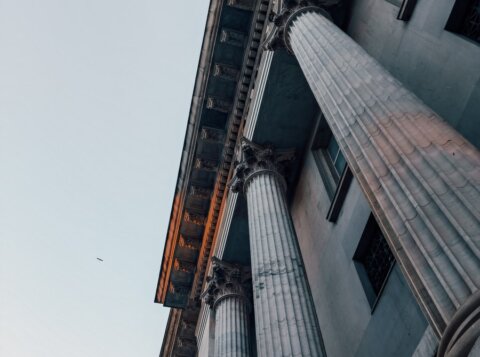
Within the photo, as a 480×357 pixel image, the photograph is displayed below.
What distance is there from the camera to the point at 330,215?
19.0m

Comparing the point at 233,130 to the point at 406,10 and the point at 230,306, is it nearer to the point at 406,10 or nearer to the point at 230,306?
the point at 230,306

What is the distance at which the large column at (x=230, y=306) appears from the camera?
21.0 meters

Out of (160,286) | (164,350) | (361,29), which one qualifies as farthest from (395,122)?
(164,350)

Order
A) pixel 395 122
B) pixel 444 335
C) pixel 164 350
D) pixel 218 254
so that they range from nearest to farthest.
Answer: pixel 444 335 < pixel 395 122 < pixel 218 254 < pixel 164 350

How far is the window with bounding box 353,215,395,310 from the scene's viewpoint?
50.7 ft

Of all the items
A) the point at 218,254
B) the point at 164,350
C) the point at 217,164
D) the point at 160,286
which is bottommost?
the point at 164,350

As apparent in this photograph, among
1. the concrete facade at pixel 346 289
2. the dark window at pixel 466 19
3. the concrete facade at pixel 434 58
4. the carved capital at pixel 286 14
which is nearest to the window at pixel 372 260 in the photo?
the concrete facade at pixel 346 289

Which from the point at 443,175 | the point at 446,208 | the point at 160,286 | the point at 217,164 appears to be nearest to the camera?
the point at 446,208

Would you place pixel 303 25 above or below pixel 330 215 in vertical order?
above

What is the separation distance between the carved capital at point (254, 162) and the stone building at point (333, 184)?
8 cm

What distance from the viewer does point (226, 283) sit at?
83.0 feet

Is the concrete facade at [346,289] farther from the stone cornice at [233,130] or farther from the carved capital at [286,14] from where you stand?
the carved capital at [286,14]

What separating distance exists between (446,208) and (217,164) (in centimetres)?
2230

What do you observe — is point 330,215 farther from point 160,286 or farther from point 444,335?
point 160,286
